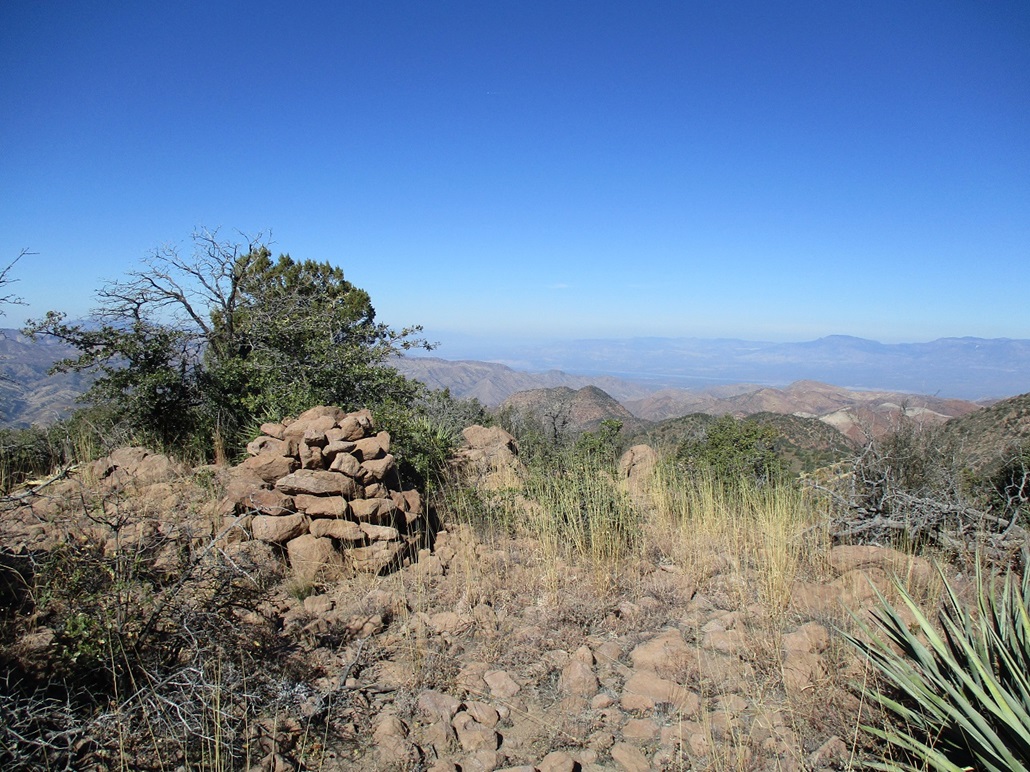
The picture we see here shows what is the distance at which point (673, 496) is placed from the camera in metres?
6.52

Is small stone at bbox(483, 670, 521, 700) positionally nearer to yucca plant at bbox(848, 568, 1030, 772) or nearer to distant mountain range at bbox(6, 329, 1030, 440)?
yucca plant at bbox(848, 568, 1030, 772)

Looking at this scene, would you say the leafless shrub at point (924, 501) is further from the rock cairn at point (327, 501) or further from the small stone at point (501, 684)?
the rock cairn at point (327, 501)

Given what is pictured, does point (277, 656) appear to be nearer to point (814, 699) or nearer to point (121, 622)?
point (121, 622)

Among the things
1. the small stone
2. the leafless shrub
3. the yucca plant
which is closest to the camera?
the yucca plant

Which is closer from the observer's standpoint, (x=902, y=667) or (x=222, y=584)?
(x=902, y=667)

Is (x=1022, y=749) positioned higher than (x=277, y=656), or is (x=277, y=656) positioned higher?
(x=1022, y=749)

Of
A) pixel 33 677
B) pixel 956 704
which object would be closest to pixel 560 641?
pixel 956 704

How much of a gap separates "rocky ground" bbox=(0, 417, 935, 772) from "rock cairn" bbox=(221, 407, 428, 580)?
0.33ft

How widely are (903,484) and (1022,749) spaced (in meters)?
4.54

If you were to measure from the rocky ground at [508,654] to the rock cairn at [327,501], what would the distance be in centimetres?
10

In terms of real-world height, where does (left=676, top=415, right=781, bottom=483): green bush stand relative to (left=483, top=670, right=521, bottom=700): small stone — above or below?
above

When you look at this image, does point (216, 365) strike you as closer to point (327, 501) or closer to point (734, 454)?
point (327, 501)

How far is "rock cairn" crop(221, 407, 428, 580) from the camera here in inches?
192

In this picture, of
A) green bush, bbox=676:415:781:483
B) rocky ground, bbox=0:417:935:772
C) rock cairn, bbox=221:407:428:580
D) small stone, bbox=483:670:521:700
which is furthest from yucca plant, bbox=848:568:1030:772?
green bush, bbox=676:415:781:483
